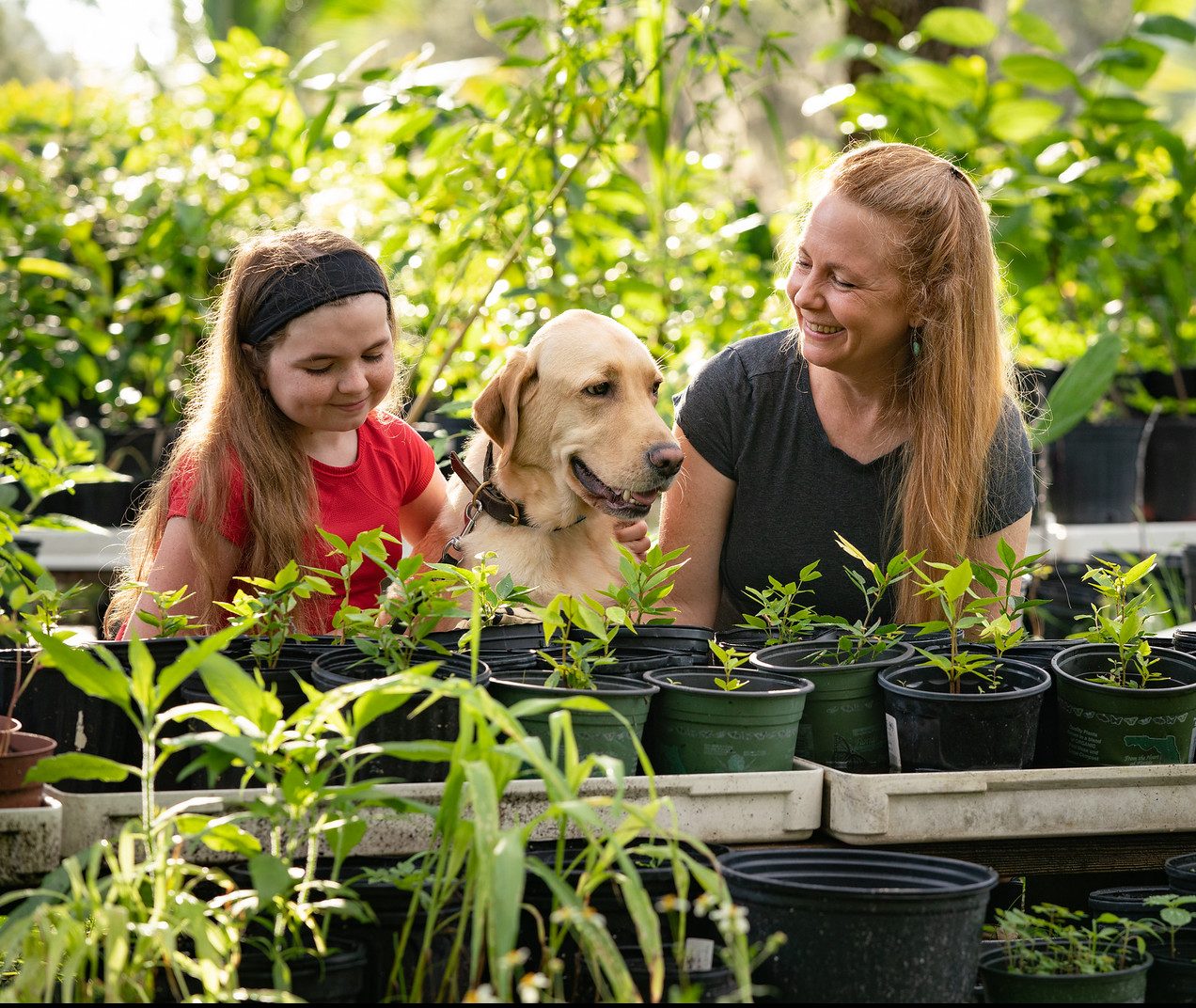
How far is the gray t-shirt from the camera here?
9.23ft

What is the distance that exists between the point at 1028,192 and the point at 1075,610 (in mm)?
1790

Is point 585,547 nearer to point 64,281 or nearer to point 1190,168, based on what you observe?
point 64,281

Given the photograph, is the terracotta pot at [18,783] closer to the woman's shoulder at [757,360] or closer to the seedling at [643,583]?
the seedling at [643,583]

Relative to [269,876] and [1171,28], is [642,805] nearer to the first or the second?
[269,876]

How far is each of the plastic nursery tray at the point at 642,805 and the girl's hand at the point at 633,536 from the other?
4.88ft

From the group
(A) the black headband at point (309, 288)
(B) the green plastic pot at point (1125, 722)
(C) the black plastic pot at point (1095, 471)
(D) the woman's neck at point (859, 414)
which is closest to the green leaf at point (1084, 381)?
(D) the woman's neck at point (859, 414)

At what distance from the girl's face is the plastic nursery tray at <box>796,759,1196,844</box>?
1.38 metres

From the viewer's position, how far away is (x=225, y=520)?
2.58 m

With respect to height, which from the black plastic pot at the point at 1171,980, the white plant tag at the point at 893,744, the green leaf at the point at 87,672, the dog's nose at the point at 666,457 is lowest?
the black plastic pot at the point at 1171,980

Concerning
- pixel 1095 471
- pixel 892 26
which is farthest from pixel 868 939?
pixel 892 26

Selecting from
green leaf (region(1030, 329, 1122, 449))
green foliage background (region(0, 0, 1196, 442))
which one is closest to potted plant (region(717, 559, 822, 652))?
green foliage background (region(0, 0, 1196, 442))

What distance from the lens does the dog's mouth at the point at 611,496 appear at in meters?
2.85

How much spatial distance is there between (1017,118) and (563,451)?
121 inches

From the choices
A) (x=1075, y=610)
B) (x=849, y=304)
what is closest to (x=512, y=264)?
(x=849, y=304)
